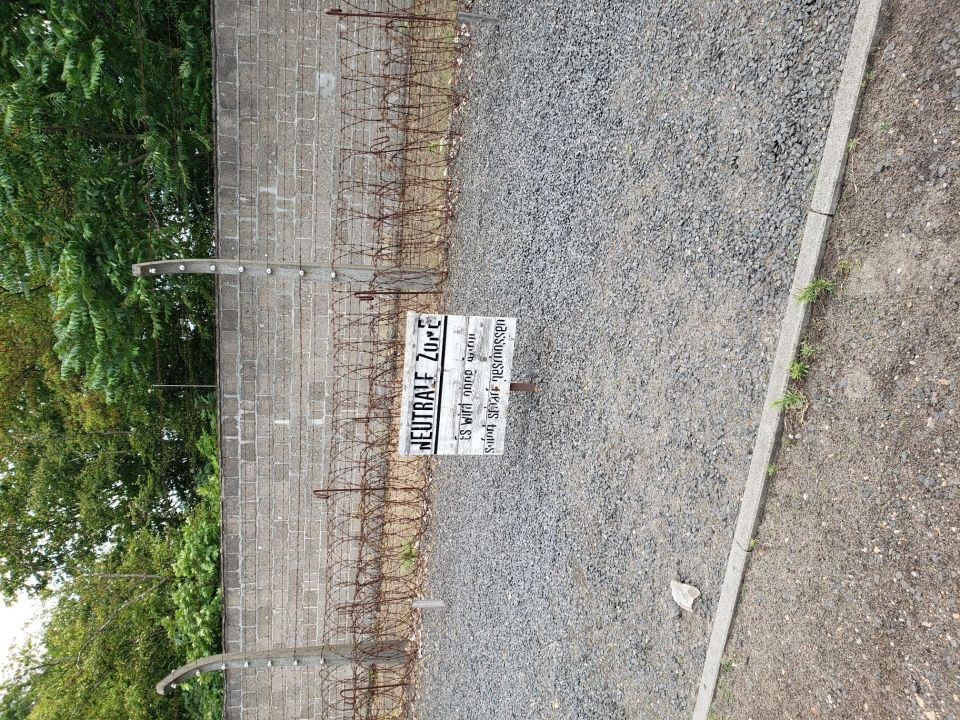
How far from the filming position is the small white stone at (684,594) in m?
4.48

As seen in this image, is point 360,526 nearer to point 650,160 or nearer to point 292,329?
point 292,329

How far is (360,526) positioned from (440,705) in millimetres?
2225

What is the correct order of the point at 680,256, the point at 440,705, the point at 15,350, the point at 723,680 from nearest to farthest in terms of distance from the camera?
the point at 723,680, the point at 680,256, the point at 440,705, the point at 15,350

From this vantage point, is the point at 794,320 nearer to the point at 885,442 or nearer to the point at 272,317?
the point at 885,442

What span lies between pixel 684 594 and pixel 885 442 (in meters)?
1.73

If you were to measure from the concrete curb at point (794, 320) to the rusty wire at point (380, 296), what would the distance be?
4715 millimetres

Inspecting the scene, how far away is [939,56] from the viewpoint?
322 cm

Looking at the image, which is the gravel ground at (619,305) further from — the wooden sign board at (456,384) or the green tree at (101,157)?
the green tree at (101,157)

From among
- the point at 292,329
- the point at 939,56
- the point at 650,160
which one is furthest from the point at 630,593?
the point at 292,329

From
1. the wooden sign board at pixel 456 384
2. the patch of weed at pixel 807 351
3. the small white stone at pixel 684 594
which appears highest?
the patch of weed at pixel 807 351

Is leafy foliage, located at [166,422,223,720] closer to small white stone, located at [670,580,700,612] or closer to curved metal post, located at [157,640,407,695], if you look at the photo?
curved metal post, located at [157,640,407,695]

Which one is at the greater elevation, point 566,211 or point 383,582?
point 566,211

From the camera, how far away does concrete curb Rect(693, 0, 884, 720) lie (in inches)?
140

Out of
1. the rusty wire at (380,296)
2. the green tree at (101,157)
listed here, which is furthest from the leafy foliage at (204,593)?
the green tree at (101,157)
